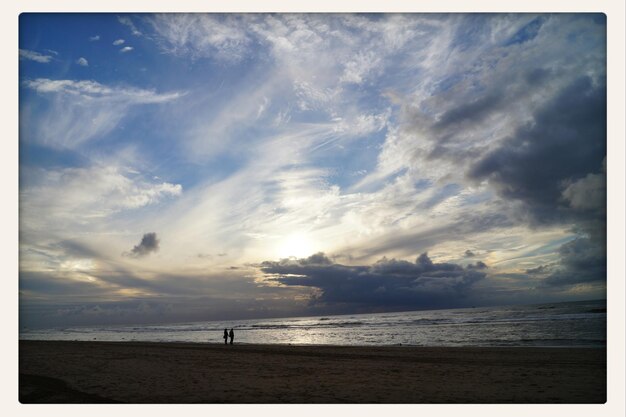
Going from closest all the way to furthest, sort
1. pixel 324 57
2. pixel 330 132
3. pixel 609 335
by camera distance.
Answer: pixel 609 335, pixel 324 57, pixel 330 132

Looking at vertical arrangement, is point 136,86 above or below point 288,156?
above

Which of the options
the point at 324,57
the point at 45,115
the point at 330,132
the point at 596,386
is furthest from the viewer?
the point at 330,132

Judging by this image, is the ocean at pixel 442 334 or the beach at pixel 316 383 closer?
the beach at pixel 316 383

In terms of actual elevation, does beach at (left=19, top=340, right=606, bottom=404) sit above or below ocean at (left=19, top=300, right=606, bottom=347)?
above

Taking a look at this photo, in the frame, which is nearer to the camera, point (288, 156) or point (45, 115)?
point (45, 115)

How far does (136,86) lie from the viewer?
10.9 metres

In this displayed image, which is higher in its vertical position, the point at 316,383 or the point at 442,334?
the point at 316,383

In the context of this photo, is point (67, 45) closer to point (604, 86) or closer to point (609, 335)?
point (604, 86)

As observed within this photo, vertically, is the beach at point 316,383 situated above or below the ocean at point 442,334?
above

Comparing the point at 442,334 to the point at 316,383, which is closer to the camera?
the point at 316,383

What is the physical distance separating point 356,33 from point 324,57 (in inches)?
46.5

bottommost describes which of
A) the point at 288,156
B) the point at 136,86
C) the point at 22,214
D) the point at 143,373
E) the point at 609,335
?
the point at 143,373

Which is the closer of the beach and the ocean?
the beach

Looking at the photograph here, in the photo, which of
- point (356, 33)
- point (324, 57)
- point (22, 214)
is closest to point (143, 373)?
point (22, 214)
